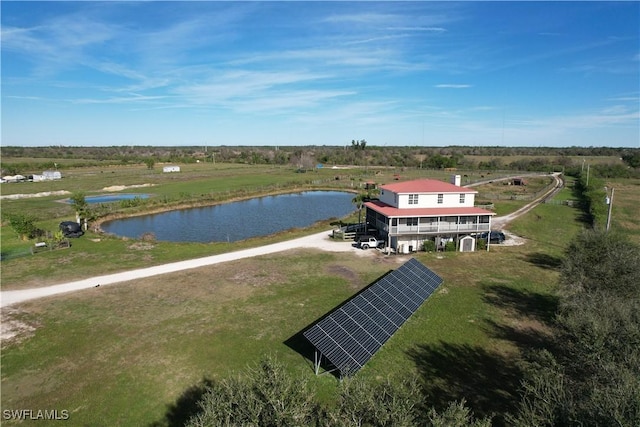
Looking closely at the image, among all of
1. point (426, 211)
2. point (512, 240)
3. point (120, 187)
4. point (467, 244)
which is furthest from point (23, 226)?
point (512, 240)

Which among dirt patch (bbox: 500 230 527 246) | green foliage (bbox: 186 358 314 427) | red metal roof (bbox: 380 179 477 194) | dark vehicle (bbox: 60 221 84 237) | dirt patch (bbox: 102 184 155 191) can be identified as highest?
red metal roof (bbox: 380 179 477 194)

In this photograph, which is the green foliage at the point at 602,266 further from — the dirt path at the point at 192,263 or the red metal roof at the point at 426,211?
the dirt path at the point at 192,263

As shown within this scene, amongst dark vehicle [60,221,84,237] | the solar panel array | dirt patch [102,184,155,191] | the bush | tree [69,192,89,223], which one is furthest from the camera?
dirt patch [102,184,155,191]

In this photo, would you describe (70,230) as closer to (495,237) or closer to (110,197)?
(110,197)

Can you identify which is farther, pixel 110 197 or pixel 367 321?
pixel 110 197

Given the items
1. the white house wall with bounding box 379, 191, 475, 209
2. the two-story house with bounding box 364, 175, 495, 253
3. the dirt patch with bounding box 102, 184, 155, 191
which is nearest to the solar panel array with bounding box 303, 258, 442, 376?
the two-story house with bounding box 364, 175, 495, 253

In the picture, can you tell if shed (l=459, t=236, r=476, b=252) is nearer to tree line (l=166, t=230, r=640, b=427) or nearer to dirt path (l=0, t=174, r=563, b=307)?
dirt path (l=0, t=174, r=563, b=307)
